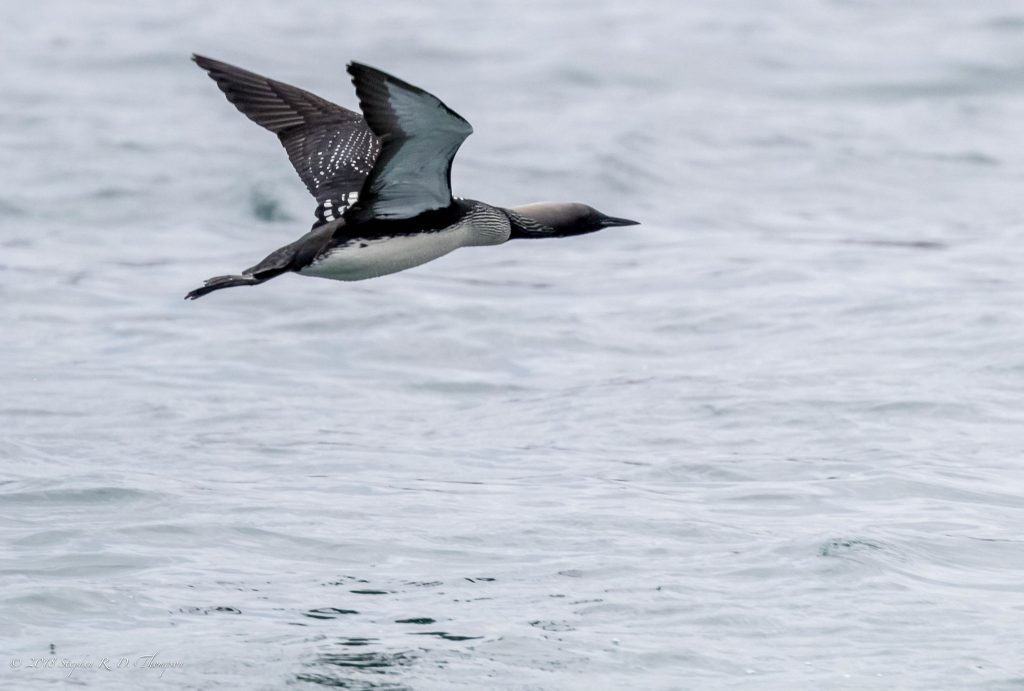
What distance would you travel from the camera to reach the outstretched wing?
8.60 m

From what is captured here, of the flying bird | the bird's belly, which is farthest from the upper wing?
the bird's belly

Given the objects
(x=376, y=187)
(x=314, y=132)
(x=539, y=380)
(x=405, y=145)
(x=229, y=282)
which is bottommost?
(x=539, y=380)

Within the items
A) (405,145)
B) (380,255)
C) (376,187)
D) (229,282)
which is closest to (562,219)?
(380,255)

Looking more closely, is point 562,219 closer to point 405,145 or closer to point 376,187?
point 376,187

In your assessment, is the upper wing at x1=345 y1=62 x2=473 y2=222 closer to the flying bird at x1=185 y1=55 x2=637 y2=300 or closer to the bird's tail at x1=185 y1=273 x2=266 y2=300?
the flying bird at x1=185 y1=55 x2=637 y2=300

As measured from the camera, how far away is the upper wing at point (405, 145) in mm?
6746

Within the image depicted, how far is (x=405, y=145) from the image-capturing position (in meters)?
7.37

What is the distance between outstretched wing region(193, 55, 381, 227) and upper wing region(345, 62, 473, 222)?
0.61m

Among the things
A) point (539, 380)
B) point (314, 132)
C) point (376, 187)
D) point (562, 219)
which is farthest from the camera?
point (539, 380)

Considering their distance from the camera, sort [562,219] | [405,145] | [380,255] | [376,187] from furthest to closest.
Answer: [562,219] → [380,255] → [376,187] → [405,145]

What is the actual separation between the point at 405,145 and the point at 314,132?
5.23 feet

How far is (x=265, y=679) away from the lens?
6.50m

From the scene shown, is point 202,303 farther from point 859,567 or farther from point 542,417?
point 859,567

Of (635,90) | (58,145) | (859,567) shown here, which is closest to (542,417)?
(859,567)
